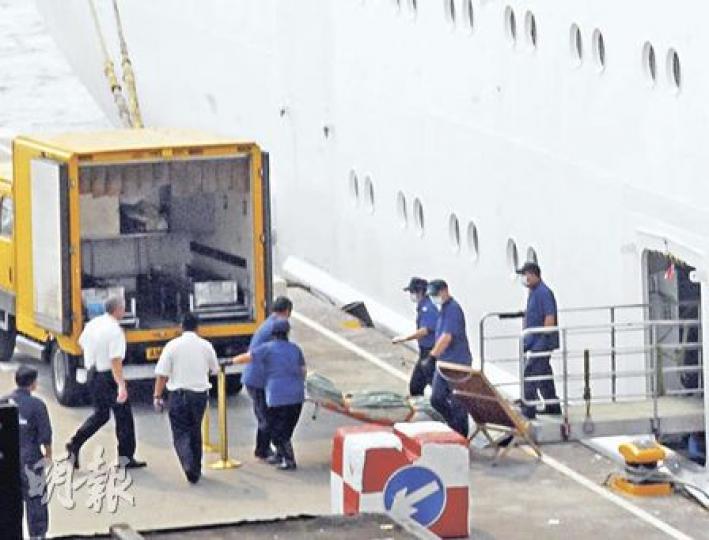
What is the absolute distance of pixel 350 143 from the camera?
2259cm

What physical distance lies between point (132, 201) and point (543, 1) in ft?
14.5

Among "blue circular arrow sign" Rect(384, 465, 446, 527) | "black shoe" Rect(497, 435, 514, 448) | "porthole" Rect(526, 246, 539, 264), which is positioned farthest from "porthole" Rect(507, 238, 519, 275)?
"blue circular arrow sign" Rect(384, 465, 446, 527)

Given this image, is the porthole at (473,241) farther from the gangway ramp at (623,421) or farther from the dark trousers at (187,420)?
the dark trousers at (187,420)

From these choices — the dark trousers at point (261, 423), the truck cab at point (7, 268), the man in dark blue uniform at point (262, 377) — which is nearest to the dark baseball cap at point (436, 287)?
the man in dark blue uniform at point (262, 377)

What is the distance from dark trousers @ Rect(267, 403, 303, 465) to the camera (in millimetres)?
16906

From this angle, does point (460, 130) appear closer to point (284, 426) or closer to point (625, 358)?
point (625, 358)

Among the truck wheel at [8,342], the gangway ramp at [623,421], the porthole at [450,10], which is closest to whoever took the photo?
the gangway ramp at [623,421]

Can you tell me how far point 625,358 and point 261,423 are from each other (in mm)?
2749

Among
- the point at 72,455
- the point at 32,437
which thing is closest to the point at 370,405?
the point at 72,455

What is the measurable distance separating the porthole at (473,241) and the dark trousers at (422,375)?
1.25 m

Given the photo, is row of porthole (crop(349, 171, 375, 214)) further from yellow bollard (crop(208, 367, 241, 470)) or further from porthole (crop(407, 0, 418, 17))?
yellow bollard (crop(208, 367, 241, 470))

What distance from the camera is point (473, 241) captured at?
19.6 meters

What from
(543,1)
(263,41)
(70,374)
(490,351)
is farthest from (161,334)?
(263,41)

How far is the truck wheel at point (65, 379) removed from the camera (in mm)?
19047
